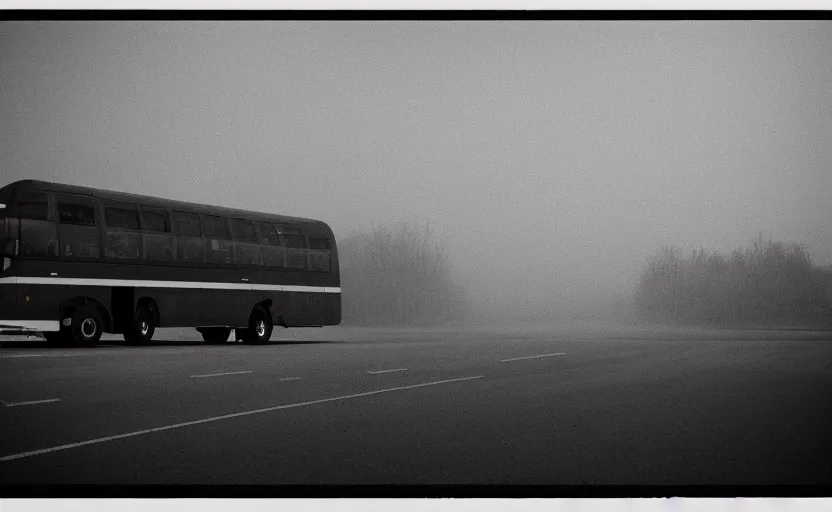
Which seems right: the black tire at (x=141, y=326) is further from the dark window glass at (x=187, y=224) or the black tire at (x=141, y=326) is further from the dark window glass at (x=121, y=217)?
the dark window glass at (x=121, y=217)

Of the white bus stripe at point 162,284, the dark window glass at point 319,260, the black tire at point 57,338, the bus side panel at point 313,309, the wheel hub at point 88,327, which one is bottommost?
the black tire at point 57,338

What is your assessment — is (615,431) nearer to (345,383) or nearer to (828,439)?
(828,439)

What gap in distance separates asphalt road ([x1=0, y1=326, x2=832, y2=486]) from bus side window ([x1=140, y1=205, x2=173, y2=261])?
323 centimetres

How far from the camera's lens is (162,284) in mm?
21047

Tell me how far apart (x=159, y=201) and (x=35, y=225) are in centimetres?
315

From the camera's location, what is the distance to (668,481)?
22.9 ft

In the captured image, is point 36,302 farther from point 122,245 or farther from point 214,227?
point 214,227

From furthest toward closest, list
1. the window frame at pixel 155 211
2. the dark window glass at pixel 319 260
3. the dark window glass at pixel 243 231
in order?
the dark window glass at pixel 319 260 < the dark window glass at pixel 243 231 < the window frame at pixel 155 211

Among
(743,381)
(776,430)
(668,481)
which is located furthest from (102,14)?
(743,381)

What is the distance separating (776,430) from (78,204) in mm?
14567

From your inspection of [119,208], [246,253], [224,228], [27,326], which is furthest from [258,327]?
[27,326]

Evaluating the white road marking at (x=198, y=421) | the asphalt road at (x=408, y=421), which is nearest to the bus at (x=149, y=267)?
the asphalt road at (x=408, y=421)

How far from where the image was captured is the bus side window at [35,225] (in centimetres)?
1830

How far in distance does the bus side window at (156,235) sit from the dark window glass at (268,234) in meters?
2.72
